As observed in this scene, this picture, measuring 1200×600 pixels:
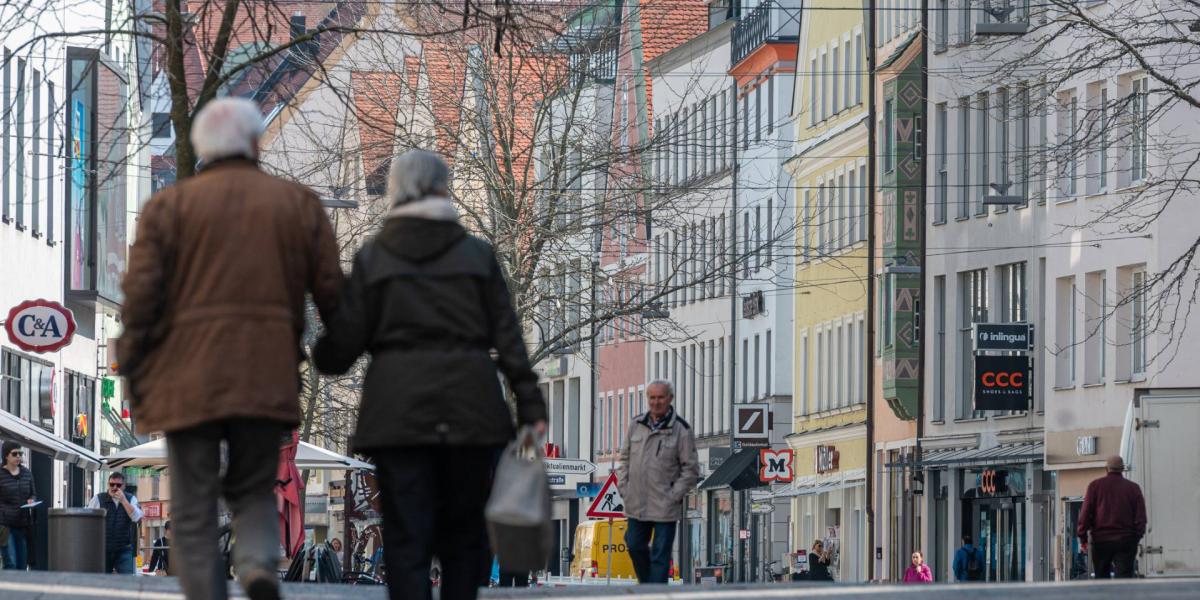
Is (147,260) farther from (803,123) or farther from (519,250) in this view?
(803,123)

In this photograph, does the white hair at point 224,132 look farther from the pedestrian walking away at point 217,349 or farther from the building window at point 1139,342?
the building window at point 1139,342

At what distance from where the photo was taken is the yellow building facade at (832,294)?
225 feet

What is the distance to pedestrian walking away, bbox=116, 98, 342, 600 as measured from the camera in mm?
10289

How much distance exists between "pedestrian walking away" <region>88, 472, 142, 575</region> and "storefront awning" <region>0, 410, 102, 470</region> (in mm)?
1551

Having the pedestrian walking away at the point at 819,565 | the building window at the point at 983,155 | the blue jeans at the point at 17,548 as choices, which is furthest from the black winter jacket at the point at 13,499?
the building window at the point at 983,155

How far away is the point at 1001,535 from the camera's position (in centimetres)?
5594

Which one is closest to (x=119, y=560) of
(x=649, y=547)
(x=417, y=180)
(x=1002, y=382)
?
(x=649, y=547)

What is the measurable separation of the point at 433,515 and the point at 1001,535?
45858mm

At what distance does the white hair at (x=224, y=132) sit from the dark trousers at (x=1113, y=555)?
72.7 ft

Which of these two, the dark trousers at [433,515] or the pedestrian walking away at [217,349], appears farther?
the dark trousers at [433,515]

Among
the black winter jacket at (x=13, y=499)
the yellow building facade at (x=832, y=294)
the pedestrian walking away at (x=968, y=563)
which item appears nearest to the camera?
the black winter jacket at (x=13, y=499)

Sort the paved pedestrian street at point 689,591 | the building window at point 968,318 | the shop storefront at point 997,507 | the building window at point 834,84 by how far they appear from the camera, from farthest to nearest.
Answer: the building window at point 834,84 < the building window at point 968,318 < the shop storefront at point 997,507 < the paved pedestrian street at point 689,591

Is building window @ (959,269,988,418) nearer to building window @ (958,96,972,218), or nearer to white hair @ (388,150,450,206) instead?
building window @ (958,96,972,218)

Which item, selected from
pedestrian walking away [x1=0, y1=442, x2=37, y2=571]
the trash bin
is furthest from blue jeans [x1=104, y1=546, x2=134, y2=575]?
the trash bin
